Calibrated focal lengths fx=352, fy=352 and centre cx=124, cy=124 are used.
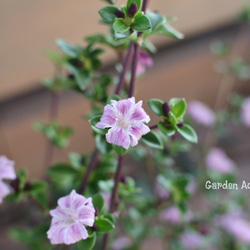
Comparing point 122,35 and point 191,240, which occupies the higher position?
point 122,35

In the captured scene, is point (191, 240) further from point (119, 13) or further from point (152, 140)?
point (119, 13)

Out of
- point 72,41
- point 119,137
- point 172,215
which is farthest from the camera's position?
point 72,41

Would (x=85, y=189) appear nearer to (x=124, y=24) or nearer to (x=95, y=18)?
(x=124, y=24)

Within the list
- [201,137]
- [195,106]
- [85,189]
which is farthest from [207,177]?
[201,137]

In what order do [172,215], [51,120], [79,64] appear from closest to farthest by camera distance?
[79,64], [172,215], [51,120]

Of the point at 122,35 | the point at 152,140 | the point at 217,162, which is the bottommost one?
the point at 217,162

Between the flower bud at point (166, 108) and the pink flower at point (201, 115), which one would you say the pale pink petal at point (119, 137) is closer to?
the flower bud at point (166, 108)

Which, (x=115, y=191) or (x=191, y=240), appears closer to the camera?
(x=115, y=191)

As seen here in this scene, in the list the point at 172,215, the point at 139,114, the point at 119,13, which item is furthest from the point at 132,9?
the point at 172,215
